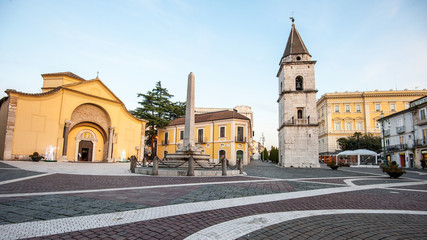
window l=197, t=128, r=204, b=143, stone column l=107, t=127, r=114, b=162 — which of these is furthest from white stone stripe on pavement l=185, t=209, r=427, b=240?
window l=197, t=128, r=204, b=143

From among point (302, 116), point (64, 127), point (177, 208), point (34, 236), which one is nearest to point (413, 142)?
point (302, 116)

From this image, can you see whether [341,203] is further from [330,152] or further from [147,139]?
[330,152]

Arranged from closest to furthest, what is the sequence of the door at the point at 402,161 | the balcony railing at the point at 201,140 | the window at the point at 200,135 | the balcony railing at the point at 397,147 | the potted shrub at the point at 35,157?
1. the potted shrub at the point at 35,157
2. the balcony railing at the point at 397,147
3. the door at the point at 402,161
4. the balcony railing at the point at 201,140
5. the window at the point at 200,135

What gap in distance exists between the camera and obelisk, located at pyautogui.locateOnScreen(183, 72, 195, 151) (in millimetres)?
15133

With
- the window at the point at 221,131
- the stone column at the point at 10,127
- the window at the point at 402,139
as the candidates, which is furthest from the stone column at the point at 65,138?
the window at the point at 402,139

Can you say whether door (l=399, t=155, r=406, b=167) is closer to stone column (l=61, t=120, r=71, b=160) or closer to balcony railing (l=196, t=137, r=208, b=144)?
balcony railing (l=196, t=137, r=208, b=144)

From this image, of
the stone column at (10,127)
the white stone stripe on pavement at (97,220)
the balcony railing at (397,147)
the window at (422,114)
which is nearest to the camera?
the white stone stripe on pavement at (97,220)

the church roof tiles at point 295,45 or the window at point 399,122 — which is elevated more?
the church roof tiles at point 295,45

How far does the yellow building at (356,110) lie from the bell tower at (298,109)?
97.6 feet

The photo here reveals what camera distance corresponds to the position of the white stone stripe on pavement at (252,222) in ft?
10.4

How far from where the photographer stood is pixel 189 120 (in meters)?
15.6

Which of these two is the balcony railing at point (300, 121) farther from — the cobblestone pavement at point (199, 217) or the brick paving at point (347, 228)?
the brick paving at point (347, 228)

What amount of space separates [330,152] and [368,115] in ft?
41.4

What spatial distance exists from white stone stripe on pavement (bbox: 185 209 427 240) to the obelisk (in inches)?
423
